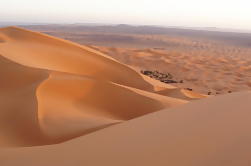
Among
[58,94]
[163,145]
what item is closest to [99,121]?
[58,94]

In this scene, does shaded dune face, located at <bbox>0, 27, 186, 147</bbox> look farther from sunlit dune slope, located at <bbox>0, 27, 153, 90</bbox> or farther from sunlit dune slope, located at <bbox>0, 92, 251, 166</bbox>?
sunlit dune slope, located at <bbox>0, 92, 251, 166</bbox>

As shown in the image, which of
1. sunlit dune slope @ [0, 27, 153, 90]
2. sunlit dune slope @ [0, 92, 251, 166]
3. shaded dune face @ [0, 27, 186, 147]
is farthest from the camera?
sunlit dune slope @ [0, 27, 153, 90]

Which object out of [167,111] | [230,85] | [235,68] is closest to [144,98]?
[167,111]

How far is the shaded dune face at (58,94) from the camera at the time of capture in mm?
2453

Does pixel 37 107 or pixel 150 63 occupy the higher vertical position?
pixel 37 107

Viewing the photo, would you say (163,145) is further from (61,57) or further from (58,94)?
(61,57)

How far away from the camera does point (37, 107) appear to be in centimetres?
275

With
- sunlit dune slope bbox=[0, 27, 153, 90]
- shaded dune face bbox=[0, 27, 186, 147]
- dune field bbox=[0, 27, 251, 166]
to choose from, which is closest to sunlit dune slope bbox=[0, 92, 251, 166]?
dune field bbox=[0, 27, 251, 166]

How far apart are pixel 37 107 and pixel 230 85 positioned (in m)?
7.04

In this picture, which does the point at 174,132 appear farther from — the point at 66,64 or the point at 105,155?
the point at 66,64

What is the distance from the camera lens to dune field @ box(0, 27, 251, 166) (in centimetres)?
161

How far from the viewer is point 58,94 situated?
11.0 ft

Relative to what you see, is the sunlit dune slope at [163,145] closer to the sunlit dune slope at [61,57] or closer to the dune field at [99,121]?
the dune field at [99,121]

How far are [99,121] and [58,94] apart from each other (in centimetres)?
92
